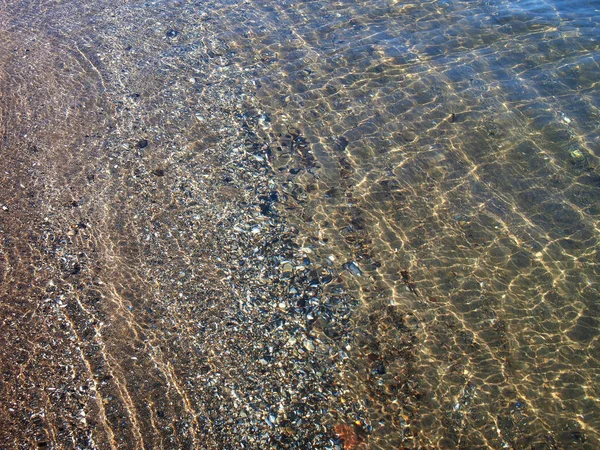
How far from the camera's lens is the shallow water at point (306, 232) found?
4688 mm

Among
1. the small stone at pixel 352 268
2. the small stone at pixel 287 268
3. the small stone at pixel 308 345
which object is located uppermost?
the small stone at pixel 287 268

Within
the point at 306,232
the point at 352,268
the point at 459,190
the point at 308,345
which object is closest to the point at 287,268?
the point at 306,232

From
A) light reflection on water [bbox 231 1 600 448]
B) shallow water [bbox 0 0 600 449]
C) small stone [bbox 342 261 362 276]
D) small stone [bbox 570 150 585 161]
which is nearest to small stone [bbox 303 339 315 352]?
shallow water [bbox 0 0 600 449]

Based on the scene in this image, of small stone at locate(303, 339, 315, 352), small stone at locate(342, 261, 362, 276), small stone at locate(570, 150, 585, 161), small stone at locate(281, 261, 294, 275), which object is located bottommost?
small stone at locate(570, 150, 585, 161)

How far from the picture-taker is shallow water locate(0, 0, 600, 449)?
15.4 ft

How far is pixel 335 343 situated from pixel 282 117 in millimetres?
4399

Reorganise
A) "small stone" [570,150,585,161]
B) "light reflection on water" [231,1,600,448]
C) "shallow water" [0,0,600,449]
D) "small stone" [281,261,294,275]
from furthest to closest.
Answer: "small stone" [570,150,585,161]
"small stone" [281,261,294,275]
"light reflection on water" [231,1,600,448]
"shallow water" [0,0,600,449]

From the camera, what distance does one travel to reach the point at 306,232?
643cm

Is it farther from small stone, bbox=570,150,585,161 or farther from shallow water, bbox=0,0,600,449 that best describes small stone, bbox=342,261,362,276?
small stone, bbox=570,150,585,161

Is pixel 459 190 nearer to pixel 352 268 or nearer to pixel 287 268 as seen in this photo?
pixel 352 268

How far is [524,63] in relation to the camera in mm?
8945

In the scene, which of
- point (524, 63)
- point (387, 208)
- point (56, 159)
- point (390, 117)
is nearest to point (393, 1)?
point (524, 63)

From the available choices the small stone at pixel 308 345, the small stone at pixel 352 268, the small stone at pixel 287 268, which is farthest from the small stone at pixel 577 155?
the small stone at pixel 308 345

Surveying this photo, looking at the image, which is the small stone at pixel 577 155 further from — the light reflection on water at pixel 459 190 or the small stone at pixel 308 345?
the small stone at pixel 308 345
